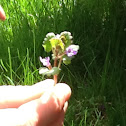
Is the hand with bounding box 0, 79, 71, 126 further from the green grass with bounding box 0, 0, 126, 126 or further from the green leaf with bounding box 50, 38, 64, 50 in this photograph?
the green grass with bounding box 0, 0, 126, 126

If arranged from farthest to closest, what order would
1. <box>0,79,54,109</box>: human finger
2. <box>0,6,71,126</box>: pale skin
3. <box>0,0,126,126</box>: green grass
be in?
<box>0,0,126,126</box>: green grass < <box>0,79,54,109</box>: human finger < <box>0,6,71,126</box>: pale skin

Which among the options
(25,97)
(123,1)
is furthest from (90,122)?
(123,1)

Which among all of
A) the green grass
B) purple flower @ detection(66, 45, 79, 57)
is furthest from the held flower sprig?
the green grass

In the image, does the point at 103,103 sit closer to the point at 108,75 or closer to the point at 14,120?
the point at 108,75

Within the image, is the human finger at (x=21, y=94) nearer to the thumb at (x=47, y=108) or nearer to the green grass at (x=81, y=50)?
the thumb at (x=47, y=108)

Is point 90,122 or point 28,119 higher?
point 28,119

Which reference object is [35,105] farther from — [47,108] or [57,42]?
[57,42]

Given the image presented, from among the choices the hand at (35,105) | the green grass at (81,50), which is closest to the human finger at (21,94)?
the hand at (35,105)
